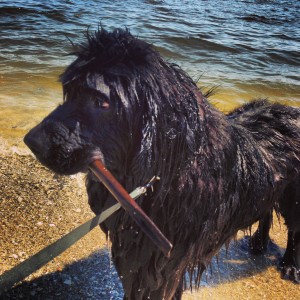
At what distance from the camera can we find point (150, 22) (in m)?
11.8

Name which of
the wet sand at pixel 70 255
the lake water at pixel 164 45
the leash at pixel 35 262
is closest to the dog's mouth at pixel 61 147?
the leash at pixel 35 262

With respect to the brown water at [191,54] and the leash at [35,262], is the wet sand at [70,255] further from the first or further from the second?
the leash at [35,262]

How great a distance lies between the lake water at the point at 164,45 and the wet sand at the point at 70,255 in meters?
1.12

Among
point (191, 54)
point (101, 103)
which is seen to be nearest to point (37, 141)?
point (101, 103)

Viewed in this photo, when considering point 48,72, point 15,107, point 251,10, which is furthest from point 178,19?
point 15,107

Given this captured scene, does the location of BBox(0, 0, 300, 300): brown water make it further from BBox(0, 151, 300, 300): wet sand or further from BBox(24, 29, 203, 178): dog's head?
BBox(24, 29, 203, 178): dog's head

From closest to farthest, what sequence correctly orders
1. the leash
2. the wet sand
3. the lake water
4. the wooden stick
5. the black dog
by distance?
the wooden stick → the leash → the black dog → the wet sand → the lake water

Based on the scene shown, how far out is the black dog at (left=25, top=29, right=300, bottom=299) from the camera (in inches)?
67.6

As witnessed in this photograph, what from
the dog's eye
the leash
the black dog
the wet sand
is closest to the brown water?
the wet sand

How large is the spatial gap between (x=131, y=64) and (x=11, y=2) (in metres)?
12.4

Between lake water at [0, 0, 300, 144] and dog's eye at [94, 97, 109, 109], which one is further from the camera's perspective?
lake water at [0, 0, 300, 144]

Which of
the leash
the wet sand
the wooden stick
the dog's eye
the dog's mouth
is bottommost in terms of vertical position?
the wet sand

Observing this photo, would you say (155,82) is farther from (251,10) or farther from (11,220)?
(251,10)

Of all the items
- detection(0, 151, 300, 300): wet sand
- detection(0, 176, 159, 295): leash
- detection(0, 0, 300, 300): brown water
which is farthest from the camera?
detection(0, 0, 300, 300): brown water
